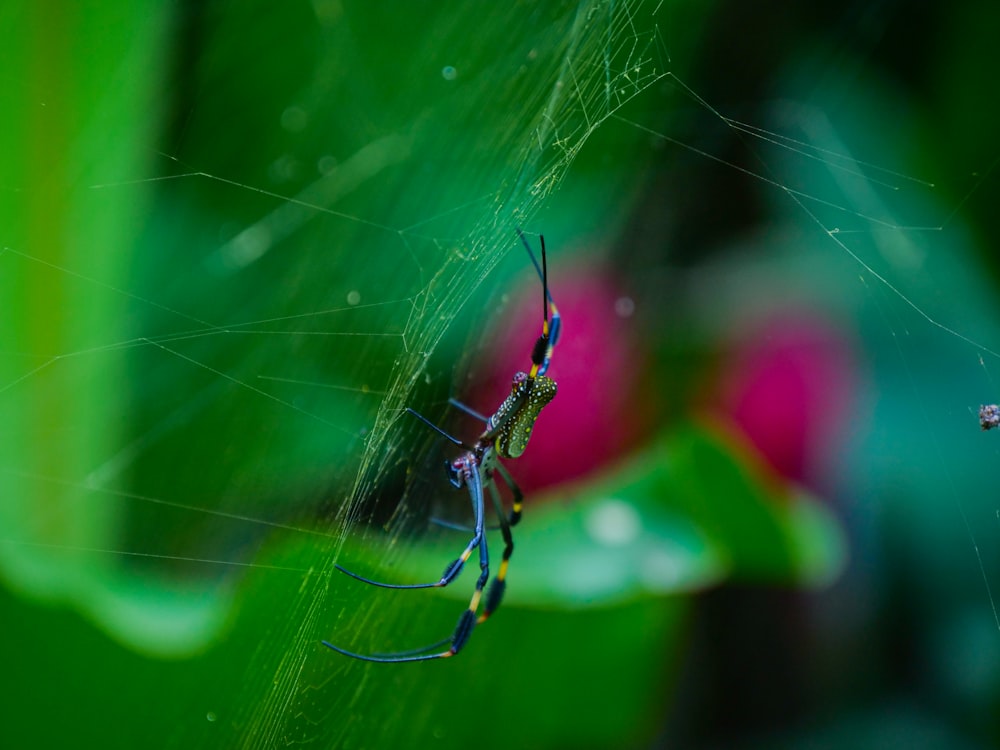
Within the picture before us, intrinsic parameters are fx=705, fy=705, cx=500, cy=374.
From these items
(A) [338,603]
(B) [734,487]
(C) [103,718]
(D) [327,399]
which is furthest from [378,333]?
(B) [734,487]

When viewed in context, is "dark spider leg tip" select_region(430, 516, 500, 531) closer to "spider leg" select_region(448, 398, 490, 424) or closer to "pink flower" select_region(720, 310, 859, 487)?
"spider leg" select_region(448, 398, 490, 424)

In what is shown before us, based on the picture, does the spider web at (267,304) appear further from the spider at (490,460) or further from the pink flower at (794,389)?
the pink flower at (794,389)

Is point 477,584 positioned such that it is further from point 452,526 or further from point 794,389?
point 794,389

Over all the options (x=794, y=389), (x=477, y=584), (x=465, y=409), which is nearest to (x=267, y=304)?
(x=465, y=409)

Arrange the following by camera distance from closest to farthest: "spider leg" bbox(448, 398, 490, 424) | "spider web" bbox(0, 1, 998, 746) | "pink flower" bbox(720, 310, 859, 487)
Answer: "spider web" bbox(0, 1, 998, 746)
"spider leg" bbox(448, 398, 490, 424)
"pink flower" bbox(720, 310, 859, 487)

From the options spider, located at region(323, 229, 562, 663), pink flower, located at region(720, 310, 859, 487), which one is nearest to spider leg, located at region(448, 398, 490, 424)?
spider, located at region(323, 229, 562, 663)

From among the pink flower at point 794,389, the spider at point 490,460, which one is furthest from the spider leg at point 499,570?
the pink flower at point 794,389

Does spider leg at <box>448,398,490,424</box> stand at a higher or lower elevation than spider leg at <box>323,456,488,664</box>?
higher

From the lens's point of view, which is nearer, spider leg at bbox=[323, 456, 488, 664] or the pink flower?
spider leg at bbox=[323, 456, 488, 664]
